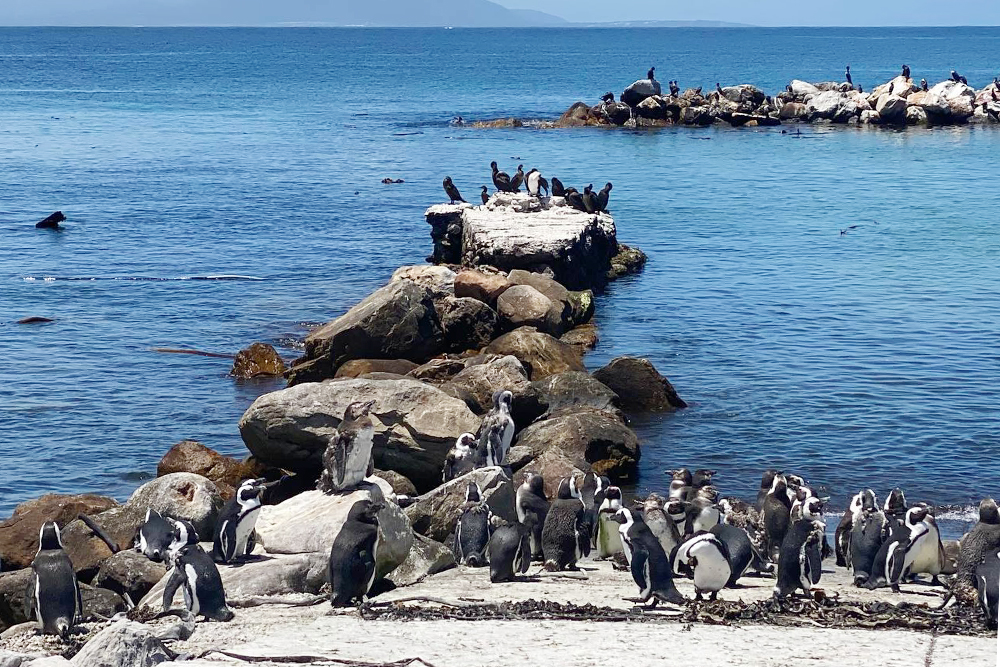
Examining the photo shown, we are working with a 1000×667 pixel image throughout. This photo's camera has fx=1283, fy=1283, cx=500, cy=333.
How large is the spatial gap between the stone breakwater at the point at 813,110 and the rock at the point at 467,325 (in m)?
56.0

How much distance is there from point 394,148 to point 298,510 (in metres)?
57.5

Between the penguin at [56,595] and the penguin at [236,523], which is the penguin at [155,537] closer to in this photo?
the penguin at [236,523]

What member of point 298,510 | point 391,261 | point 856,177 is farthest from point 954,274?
point 298,510

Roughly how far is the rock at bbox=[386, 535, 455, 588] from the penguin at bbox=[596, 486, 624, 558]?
195cm

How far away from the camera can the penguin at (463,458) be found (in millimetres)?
17766

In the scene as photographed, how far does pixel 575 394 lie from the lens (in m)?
22.6

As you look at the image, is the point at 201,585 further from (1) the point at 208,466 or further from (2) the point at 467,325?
(2) the point at 467,325

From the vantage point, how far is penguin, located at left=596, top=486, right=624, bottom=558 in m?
15.1

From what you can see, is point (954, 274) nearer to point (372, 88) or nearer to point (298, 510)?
point (298, 510)

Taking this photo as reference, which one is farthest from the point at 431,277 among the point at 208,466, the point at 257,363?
the point at 208,466

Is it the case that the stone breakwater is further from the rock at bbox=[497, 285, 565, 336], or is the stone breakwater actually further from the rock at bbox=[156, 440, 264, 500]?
the rock at bbox=[156, 440, 264, 500]

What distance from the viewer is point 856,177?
190 feet

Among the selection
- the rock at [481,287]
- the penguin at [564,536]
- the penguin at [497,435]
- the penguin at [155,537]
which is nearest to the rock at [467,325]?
the rock at [481,287]

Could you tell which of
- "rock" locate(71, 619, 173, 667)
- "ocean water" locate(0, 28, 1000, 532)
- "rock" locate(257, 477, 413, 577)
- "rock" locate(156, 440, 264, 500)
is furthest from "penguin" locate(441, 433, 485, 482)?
"rock" locate(71, 619, 173, 667)
